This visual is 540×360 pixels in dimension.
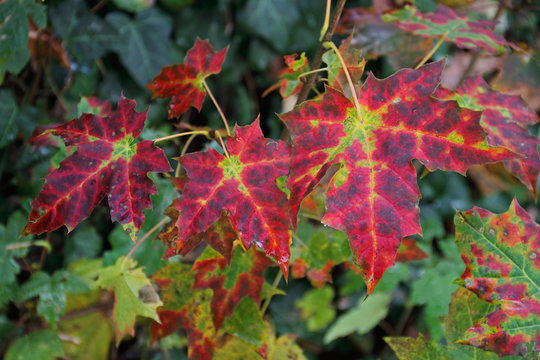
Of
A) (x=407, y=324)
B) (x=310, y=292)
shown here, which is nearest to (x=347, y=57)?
(x=310, y=292)

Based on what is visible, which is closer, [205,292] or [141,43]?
[205,292]

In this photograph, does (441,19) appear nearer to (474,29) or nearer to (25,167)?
(474,29)

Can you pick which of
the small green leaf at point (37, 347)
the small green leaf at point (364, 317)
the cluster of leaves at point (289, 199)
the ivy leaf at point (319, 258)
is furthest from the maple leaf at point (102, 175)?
the small green leaf at point (364, 317)

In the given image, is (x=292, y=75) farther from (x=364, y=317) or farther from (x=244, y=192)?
(x=364, y=317)

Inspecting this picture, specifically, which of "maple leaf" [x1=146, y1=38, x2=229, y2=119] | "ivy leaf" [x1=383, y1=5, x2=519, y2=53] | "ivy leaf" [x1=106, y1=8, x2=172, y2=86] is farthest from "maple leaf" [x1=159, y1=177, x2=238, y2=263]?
"ivy leaf" [x1=106, y1=8, x2=172, y2=86]

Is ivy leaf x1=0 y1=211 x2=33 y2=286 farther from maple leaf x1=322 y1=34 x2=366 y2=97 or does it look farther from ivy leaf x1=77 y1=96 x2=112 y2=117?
maple leaf x1=322 y1=34 x2=366 y2=97

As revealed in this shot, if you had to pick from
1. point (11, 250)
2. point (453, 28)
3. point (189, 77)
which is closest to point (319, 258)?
point (189, 77)

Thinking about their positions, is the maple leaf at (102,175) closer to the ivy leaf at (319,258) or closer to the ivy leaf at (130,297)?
the ivy leaf at (130,297)
